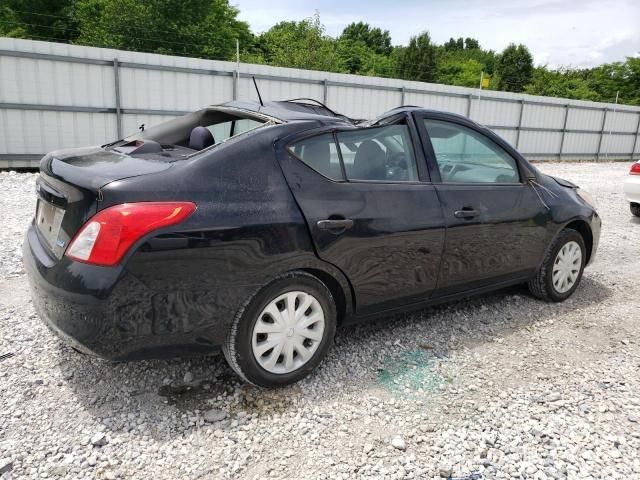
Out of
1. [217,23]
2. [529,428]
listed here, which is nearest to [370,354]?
[529,428]

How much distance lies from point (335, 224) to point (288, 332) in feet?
2.05

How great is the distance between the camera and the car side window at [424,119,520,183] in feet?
11.3

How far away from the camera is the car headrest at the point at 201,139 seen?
10.3 feet

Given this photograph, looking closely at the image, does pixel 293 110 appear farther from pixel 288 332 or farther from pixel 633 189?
pixel 633 189

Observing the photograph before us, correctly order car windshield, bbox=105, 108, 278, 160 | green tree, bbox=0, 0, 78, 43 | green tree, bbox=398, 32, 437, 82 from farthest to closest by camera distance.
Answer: green tree, bbox=398, 32, 437, 82, green tree, bbox=0, 0, 78, 43, car windshield, bbox=105, 108, 278, 160

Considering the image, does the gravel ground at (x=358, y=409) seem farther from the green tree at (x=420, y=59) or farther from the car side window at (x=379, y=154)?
the green tree at (x=420, y=59)

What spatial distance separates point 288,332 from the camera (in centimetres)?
273

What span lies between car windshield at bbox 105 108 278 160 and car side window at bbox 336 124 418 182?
0.47 m

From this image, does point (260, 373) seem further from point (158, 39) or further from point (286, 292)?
point (158, 39)

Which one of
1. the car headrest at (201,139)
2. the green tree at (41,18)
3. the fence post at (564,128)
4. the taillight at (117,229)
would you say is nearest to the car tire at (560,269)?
the car headrest at (201,139)

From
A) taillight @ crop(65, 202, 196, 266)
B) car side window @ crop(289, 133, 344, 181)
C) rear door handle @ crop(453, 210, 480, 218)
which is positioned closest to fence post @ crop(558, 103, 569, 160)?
rear door handle @ crop(453, 210, 480, 218)

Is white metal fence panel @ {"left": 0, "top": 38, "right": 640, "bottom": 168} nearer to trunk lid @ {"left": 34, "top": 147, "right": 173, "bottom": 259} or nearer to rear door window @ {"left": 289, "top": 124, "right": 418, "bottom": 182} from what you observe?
trunk lid @ {"left": 34, "top": 147, "right": 173, "bottom": 259}

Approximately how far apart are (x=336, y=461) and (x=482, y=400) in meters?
0.97

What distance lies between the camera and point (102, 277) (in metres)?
2.24
